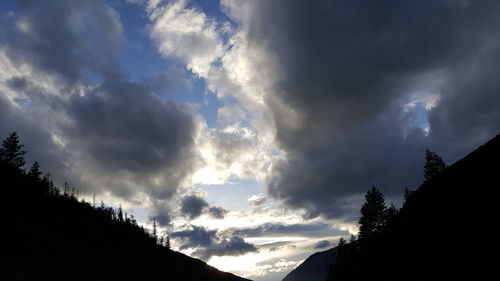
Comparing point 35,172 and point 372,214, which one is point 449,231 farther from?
point 35,172

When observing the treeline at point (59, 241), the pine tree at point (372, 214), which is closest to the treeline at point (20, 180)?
the treeline at point (59, 241)

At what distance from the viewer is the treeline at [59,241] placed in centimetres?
6889

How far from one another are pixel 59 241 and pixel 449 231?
93011 mm

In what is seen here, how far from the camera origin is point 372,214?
7438 cm

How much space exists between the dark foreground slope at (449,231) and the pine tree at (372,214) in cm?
1722

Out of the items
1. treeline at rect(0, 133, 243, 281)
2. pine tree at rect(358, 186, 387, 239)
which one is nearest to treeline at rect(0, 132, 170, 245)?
treeline at rect(0, 133, 243, 281)

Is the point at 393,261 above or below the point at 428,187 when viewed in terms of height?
below

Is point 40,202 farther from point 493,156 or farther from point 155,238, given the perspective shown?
point 493,156

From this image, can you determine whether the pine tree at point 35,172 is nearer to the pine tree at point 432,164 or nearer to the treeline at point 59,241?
the treeline at point 59,241

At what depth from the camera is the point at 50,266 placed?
229ft

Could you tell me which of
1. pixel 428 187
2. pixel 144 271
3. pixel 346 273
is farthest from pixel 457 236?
pixel 144 271

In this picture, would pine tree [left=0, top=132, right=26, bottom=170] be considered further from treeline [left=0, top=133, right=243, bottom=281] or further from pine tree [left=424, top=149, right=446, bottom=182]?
pine tree [left=424, top=149, right=446, bottom=182]

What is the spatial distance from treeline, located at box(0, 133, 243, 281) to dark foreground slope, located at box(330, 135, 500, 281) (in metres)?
62.5

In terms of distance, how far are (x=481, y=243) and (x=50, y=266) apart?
7868 centimetres
